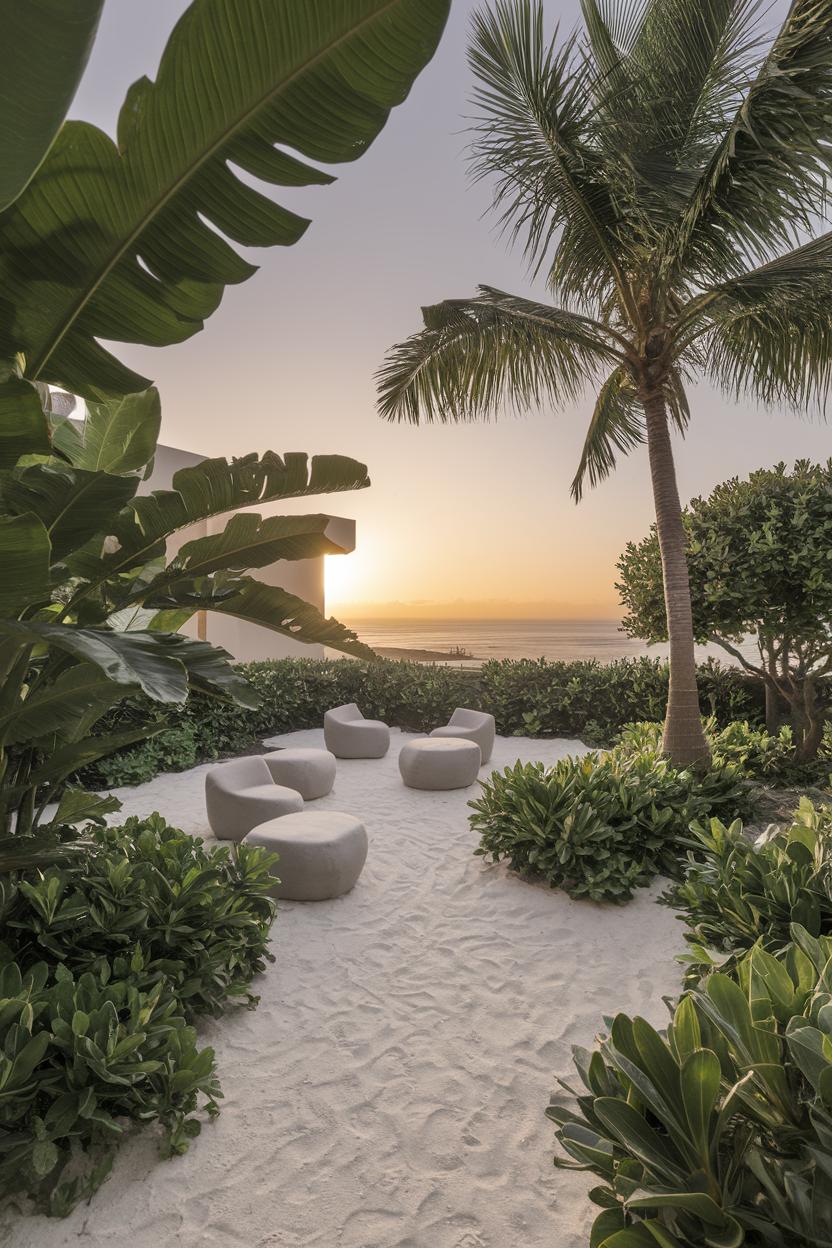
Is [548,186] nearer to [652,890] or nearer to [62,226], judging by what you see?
[62,226]

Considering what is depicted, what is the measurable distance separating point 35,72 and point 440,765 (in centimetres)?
662

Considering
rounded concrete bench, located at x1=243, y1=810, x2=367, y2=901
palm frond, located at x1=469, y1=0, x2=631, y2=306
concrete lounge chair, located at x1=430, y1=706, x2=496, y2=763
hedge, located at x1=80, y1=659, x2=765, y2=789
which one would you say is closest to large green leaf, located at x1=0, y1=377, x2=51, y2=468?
rounded concrete bench, located at x1=243, y1=810, x2=367, y2=901

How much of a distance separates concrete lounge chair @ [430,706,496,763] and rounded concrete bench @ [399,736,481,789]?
0.76 metres

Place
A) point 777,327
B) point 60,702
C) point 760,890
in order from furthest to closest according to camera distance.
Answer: point 777,327 < point 760,890 < point 60,702

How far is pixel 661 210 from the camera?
4855 millimetres

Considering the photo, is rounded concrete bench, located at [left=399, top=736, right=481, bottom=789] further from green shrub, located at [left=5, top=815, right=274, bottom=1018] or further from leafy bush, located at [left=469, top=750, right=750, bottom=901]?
green shrub, located at [left=5, top=815, right=274, bottom=1018]

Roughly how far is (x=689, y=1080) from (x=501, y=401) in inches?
262

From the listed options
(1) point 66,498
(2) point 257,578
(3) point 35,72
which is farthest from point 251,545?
(2) point 257,578

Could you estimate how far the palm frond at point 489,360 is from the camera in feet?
20.0

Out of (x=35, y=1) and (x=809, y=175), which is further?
(x=809, y=175)

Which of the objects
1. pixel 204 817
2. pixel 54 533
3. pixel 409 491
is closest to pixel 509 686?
pixel 204 817

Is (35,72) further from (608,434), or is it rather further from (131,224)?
(608,434)

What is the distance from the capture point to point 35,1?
128cm

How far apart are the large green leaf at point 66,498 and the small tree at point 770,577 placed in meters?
6.55
